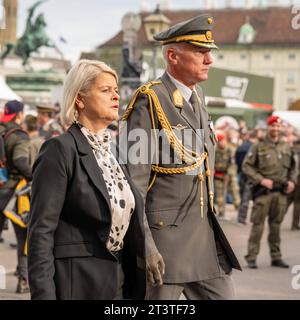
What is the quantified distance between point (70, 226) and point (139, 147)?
1.05 metres

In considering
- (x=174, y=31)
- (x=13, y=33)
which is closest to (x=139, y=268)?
(x=174, y=31)

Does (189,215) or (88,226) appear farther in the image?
(189,215)

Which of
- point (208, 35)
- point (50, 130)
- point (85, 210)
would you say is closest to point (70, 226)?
point (85, 210)

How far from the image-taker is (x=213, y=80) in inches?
1336

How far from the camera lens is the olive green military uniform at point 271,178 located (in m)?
10.4

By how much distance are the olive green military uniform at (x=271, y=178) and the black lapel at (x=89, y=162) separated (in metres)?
7.17

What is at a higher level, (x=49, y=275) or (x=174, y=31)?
(x=174, y=31)

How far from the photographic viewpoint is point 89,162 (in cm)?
334

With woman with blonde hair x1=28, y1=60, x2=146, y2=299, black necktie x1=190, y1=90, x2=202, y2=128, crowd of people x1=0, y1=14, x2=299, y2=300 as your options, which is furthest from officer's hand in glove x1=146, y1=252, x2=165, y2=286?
black necktie x1=190, y1=90, x2=202, y2=128

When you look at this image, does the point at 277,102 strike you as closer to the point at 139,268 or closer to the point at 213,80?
the point at 213,80

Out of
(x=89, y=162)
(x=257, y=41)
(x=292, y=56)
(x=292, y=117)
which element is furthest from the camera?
(x=292, y=56)

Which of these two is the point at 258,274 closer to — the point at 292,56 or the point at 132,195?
the point at 132,195

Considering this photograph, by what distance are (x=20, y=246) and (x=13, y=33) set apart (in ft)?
403

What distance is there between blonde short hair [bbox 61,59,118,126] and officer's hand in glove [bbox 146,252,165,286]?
3.06ft
